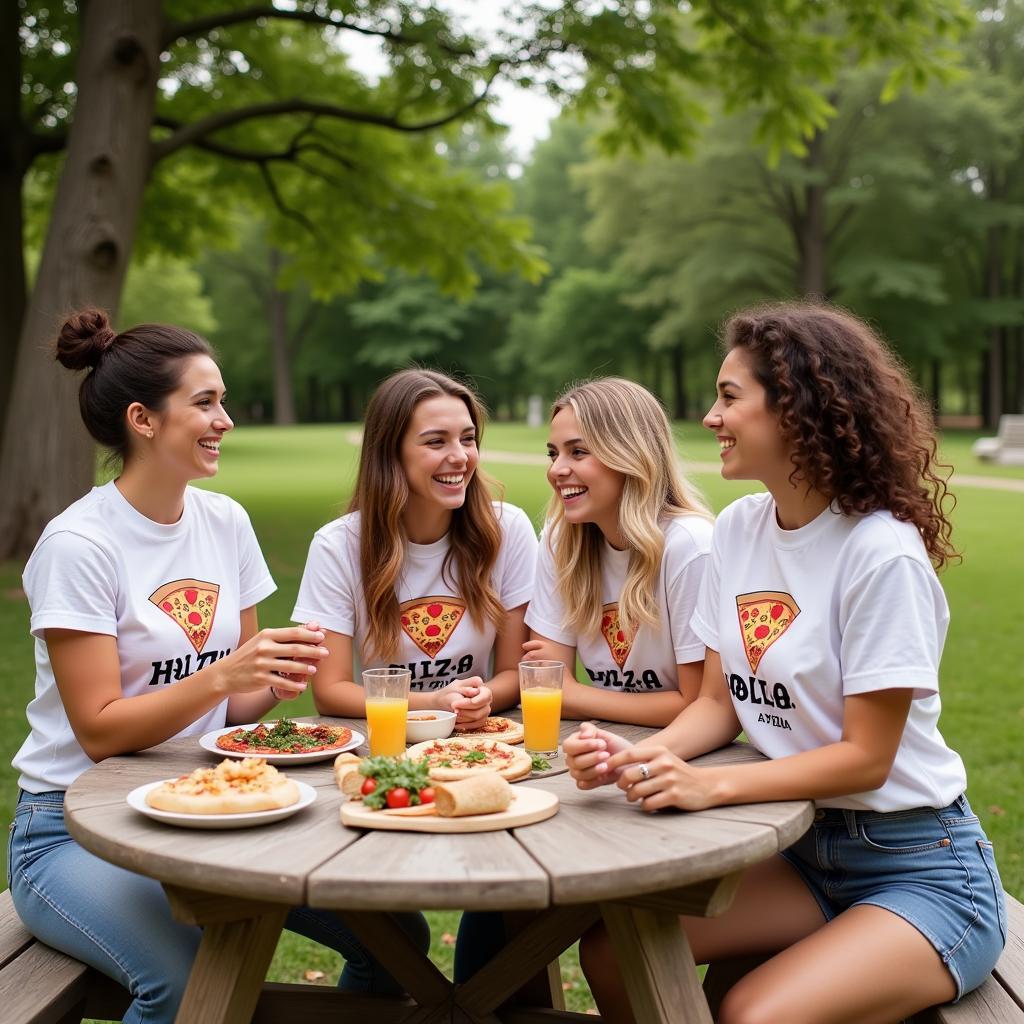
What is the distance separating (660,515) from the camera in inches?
132

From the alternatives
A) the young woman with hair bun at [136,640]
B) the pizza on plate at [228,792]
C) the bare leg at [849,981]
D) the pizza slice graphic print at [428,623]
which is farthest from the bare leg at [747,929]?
the pizza slice graphic print at [428,623]

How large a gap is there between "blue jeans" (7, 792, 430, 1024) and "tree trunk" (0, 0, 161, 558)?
7224 millimetres

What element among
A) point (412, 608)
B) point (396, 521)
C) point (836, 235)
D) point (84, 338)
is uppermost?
point (836, 235)

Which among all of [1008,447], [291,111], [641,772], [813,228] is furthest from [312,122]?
[813,228]

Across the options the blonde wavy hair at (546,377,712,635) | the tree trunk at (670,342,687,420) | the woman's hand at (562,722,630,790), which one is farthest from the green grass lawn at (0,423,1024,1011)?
the tree trunk at (670,342,687,420)

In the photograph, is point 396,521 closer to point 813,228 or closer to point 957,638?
point 957,638

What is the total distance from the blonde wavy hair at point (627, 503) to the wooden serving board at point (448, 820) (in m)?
1.10

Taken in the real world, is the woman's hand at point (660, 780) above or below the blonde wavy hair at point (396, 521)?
below

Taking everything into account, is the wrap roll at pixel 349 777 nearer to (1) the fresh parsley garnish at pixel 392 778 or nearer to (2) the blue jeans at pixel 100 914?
(1) the fresh parsley garnish at pixel 392 778

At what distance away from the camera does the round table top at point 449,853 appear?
69.7 inches

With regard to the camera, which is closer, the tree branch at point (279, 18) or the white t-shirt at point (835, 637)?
the white t-shirt at point (835, 637)

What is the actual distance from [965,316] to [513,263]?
89.7 feet

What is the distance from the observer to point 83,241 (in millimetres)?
9398

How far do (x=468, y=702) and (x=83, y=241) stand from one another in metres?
7.92
